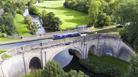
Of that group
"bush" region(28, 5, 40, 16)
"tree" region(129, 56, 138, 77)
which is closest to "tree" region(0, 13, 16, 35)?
"bush" region(28, 5, 40, 16)

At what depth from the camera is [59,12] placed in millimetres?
136125

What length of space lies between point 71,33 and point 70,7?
52627 millimetres

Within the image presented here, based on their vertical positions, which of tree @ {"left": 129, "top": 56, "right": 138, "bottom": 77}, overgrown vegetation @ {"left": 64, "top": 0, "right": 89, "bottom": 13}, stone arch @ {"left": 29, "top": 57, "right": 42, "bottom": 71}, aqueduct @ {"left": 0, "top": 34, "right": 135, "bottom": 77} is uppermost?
overgrown vegetation @ {"left": 64, "top": 0, "right": 89, "bottom": 13}

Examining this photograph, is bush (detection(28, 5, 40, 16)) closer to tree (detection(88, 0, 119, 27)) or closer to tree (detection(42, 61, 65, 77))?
tree (detection(88, 0, 119, 27))

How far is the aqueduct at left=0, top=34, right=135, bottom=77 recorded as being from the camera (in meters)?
69.6

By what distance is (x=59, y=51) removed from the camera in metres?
78.4

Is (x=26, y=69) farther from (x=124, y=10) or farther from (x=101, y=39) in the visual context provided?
(x=124, y=10)

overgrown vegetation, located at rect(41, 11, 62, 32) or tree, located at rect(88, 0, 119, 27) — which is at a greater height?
tree, located at rect(88, 0, 119, 27)

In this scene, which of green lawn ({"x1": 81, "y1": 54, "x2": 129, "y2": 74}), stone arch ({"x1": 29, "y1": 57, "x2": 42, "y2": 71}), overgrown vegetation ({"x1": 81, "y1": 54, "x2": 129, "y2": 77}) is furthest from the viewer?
stone arch ({"x1": 29, "y1": 57, "x2": 42, "y2": 71})

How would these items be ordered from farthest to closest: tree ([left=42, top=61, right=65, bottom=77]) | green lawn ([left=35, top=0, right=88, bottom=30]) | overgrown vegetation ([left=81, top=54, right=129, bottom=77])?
green lawn ([left=35, top=0, right=88, bottom=30])
overgrown vegetation ([left=81, top=54, right=129, bottom=77])
tree ([left=42, top=61, right=65, bottom=77])

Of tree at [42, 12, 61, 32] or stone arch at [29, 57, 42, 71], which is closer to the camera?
stone arch at [29, 57, 42, 71]

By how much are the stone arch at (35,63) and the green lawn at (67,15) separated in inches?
1244

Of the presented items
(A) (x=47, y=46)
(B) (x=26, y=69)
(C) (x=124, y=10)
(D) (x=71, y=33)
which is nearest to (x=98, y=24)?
(D) (x=71, y=33)

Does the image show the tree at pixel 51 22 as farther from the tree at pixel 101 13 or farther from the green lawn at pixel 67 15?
the tree at pixel 101 13
